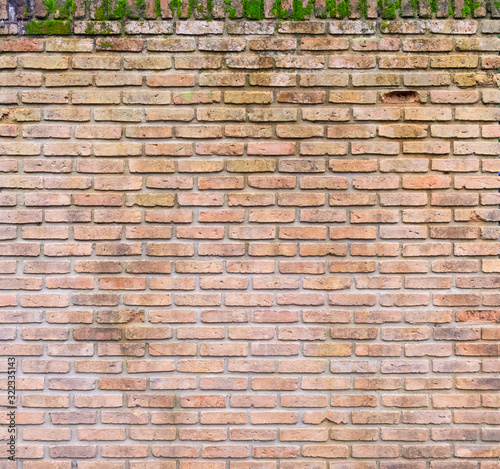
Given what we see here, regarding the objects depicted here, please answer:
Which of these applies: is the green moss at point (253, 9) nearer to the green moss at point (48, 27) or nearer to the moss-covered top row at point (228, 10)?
the moss-covered top row at point (228, 10)

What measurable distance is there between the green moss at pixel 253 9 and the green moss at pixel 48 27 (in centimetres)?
90

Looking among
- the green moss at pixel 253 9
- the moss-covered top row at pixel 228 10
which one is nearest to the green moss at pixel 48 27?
the moss-covered top row at pixel 228 10

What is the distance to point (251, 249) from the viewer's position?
2129mm

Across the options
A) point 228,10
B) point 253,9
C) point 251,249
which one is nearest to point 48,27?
point 228,10

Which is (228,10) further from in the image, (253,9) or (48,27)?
(48,27)

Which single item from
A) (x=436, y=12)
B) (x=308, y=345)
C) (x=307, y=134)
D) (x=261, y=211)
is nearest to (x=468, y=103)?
(x=436, y=12)

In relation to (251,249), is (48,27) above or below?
above

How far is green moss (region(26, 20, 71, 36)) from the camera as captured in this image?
2.11 metres

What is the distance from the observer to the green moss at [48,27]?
2107 mm

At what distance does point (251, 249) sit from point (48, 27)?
1.53 m

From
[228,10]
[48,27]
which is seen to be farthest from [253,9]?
[48,27]

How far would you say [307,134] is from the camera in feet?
7.00

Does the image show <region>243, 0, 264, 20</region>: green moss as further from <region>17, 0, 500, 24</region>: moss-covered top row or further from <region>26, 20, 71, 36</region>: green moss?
<region>26, 20, 71, 36</region>: green moss

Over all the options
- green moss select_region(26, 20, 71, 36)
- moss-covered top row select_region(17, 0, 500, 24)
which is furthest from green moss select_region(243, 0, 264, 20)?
green moss select_region(26, 20, 71, 36)
